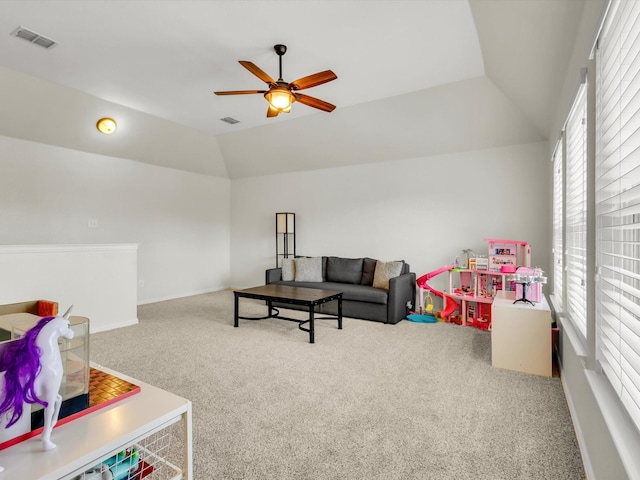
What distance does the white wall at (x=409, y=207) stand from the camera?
4.66 m

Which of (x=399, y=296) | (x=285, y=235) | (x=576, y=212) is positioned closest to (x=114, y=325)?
(x=285, y=235)

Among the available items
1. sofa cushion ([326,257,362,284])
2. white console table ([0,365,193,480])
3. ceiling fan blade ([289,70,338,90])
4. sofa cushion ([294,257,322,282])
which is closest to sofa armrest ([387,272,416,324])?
sofa cushion ([326,257,362,284])

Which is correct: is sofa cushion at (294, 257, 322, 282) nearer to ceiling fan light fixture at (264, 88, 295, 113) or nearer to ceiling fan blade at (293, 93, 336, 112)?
ceiling fan blade at (293, 93, 336, 112)

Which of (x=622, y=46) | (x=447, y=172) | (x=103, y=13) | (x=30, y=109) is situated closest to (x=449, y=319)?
(x=447, y=172)

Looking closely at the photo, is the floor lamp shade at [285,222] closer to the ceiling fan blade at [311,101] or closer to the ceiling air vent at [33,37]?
the ceiling fan blade at [311,101]

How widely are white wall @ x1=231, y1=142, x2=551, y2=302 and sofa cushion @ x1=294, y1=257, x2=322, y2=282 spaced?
2.08 ft

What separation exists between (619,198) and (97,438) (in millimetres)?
1888

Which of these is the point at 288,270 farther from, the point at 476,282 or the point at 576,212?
the point at 576,212

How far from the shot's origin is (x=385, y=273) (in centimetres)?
511

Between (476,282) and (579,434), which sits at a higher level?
(476,282)

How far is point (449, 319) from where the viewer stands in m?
4.77

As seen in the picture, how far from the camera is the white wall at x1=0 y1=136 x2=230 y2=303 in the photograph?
184 inches

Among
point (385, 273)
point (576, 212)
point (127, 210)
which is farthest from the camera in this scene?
point (127, 210)

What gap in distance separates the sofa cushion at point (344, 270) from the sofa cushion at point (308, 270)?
0.62 feet
